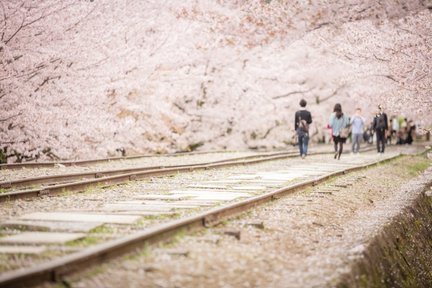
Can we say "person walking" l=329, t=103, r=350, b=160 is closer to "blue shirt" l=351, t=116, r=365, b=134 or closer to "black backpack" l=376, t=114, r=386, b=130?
"blue shirt" l=351, t=116, r=365, b=134

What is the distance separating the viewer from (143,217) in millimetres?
7223

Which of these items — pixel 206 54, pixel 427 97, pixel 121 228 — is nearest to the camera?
pixel 121 228

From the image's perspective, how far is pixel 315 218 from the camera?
27.5 ft

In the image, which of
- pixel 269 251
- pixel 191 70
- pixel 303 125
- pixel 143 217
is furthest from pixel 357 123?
pixel 269 251

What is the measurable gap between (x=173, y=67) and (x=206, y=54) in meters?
2.95

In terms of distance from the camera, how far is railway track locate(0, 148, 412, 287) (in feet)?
15.0

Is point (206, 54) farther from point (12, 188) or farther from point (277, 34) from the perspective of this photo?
point (12, 188)

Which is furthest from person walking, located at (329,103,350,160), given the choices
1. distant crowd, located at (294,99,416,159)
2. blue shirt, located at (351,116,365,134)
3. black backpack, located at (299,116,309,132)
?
blue shirt, located at (351,116,365,134)

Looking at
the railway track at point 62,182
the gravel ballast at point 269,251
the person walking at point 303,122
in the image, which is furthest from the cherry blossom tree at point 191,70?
the gravel ballast at point 269,251

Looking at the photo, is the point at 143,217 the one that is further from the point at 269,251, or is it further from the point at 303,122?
the point at 303,122

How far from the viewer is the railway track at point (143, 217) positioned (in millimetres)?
4570

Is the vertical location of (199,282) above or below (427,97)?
below

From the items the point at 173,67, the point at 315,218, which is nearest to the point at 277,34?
the point at 173,67

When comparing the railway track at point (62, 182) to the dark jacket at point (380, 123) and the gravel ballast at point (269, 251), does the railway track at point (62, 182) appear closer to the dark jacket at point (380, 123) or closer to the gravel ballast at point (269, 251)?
the gravel ballast at point (269, 251)
